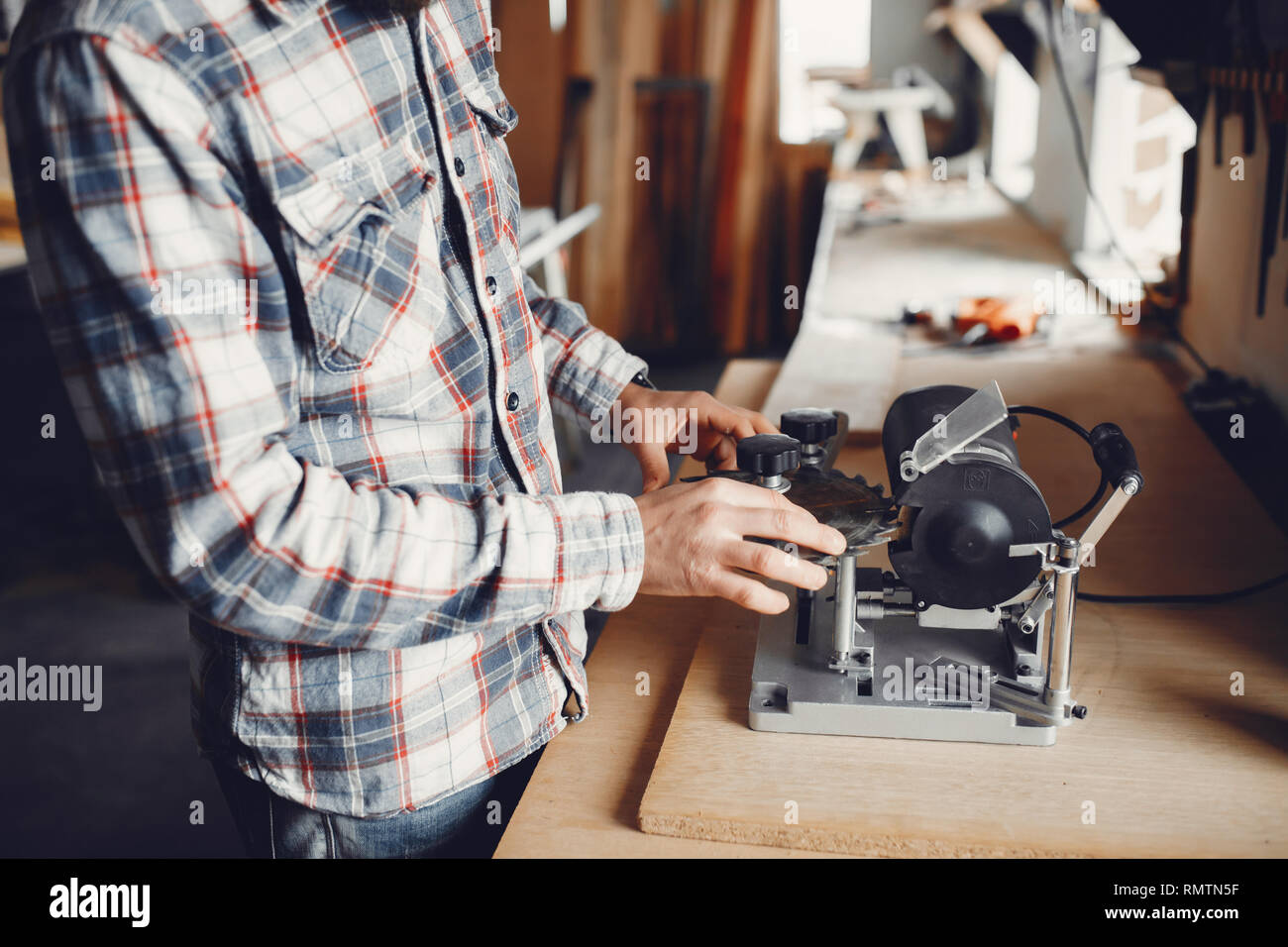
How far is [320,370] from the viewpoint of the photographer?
71 centimetres

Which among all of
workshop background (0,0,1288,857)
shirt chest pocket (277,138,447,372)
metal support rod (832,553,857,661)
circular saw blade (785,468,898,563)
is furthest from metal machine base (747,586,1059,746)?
workshop background (0,0,1288,857)

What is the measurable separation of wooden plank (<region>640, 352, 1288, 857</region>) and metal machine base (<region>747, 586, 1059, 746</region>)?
0.01 meters

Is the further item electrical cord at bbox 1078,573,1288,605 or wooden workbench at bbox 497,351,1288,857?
electrical cord at bbox 1078,573,1288,605

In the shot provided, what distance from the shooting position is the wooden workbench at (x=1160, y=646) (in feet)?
2.59

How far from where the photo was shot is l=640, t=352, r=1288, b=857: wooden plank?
29.9 inches

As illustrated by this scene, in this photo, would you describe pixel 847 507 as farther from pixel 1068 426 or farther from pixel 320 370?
pixel 320 370

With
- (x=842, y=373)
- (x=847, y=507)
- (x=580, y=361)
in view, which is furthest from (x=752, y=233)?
(x=847, y=507)

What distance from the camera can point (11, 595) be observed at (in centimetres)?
310

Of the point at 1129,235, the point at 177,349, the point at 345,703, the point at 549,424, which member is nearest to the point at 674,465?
the point at 1129,235

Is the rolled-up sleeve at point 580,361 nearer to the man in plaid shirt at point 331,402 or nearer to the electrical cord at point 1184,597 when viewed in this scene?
the man in plaid shirt at point 331,402

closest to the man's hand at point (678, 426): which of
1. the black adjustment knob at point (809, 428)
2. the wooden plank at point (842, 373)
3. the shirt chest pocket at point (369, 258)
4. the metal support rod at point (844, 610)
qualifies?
the black adjustment knob at point (809, 428)

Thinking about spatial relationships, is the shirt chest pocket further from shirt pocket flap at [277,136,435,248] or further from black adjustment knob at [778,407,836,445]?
black adjustment knob at [778,407,836,445]

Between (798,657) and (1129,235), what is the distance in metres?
2.35
